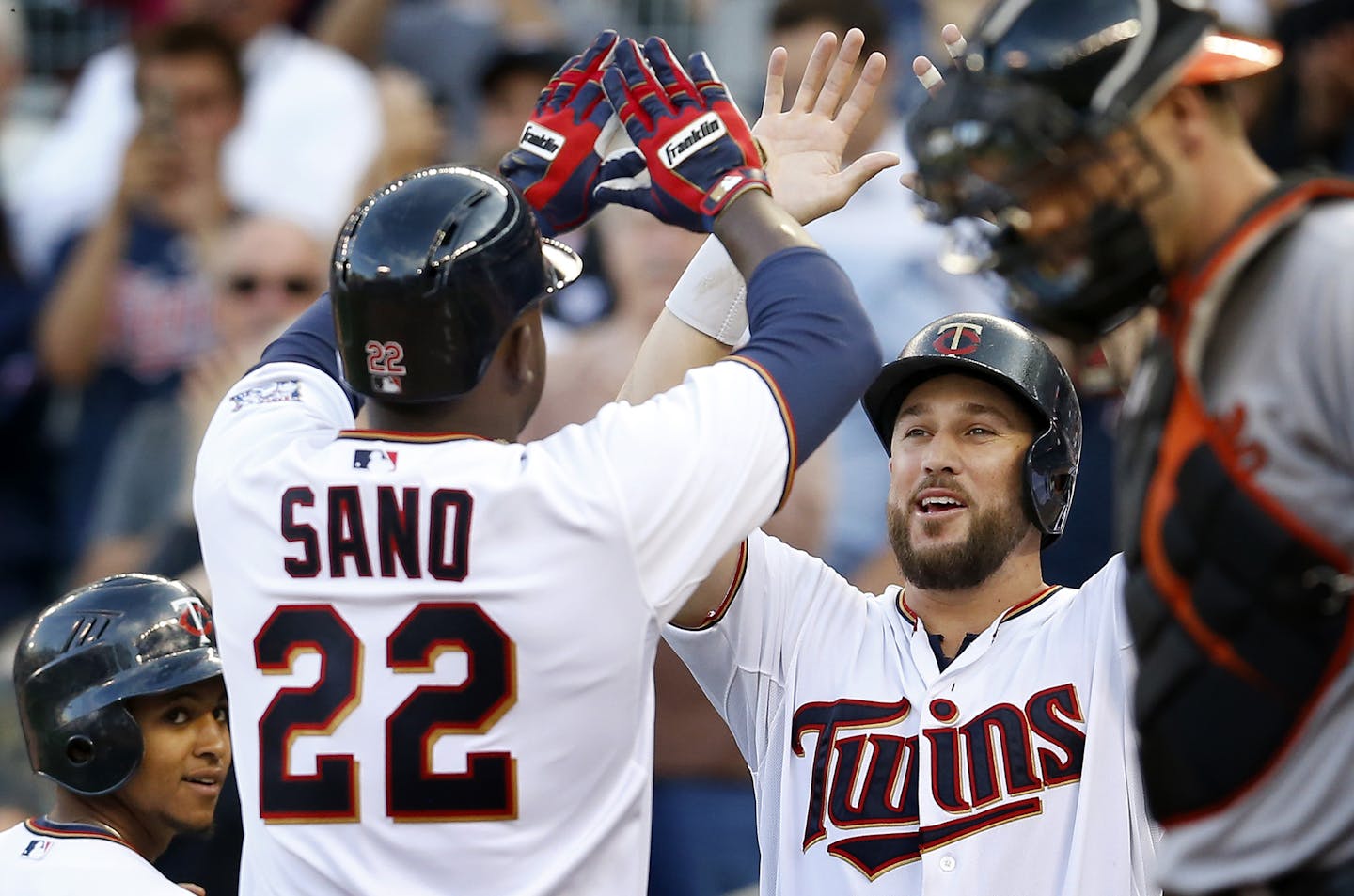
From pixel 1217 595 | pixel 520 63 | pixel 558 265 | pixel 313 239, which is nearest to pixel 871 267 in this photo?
pixel 520 63

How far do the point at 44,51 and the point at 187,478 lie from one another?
419cm

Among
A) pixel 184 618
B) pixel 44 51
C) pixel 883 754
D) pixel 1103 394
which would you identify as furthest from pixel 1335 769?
pixel 44 51

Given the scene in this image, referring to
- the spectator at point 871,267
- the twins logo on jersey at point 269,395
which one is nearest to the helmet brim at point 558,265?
the twins logo on jersey at point 269,395

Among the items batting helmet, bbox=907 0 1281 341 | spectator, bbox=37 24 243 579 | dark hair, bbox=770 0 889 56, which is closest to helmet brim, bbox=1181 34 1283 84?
batting helmet, bbox=907 0 1281 341

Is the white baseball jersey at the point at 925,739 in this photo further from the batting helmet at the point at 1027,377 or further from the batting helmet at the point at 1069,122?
the batting helmet at the point at 1069,122

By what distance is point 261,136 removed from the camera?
26.8ft

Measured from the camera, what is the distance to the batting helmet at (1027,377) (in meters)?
4.14

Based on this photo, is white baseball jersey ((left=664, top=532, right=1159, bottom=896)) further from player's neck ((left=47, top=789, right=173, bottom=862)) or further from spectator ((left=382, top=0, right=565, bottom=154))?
spectator ((left=382, top=0, right=565, bottom=154))

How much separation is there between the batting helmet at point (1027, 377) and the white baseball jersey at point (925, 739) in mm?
229

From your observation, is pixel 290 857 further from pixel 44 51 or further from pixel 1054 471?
pixel 44 51

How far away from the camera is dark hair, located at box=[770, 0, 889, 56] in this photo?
723 centimetres

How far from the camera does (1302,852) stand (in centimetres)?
240

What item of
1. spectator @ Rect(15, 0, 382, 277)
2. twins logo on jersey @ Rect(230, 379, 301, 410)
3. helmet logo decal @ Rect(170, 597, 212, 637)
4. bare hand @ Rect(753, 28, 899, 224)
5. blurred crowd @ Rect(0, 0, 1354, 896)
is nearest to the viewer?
twins logo on jersey @ Rect(230, 379, 301, 410)

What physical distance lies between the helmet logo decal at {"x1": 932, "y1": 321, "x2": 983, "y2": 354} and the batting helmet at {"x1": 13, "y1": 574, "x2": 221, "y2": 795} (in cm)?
171
